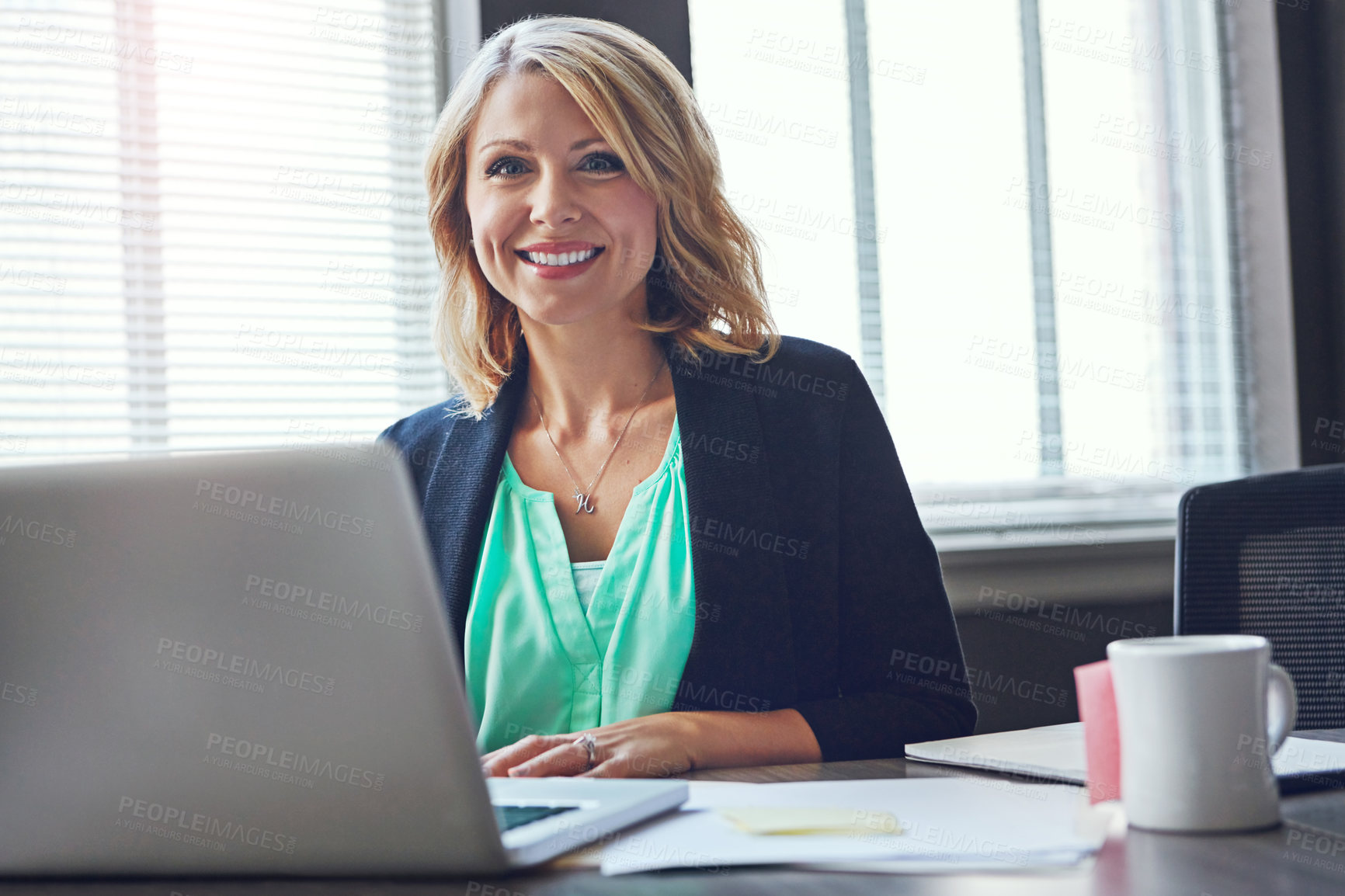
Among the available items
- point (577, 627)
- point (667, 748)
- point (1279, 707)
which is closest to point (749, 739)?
point (667, 748)

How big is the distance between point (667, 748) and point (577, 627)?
39 cm

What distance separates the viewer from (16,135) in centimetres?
198

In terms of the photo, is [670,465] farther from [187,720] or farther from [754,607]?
[187,720]

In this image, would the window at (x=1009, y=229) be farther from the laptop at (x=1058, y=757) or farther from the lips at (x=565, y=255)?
the laptop at (x=1058, y=757)

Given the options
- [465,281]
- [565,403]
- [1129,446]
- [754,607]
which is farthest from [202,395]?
[1129,446]

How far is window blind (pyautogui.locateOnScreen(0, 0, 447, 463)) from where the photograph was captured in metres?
1.98

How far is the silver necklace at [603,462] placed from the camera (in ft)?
4.92

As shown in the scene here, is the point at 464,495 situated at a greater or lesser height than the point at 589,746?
greater

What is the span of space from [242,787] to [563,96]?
113cm

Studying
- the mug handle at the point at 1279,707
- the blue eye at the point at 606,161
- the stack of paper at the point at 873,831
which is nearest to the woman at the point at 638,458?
the blue eye at the point at 606,161

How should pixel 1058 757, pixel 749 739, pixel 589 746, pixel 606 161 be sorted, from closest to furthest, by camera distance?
pixel 1058 757 < pixel 589 746 < pixel 749 739 < pixel 606 161

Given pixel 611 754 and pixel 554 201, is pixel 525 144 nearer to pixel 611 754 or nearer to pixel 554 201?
pixel 554 201

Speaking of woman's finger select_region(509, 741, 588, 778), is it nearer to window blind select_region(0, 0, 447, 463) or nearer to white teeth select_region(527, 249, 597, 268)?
white teeth select_region(527, 249, 597, 268)

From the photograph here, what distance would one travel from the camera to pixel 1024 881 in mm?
559
